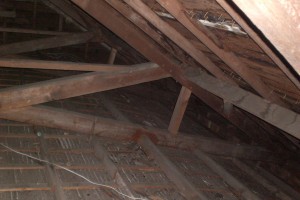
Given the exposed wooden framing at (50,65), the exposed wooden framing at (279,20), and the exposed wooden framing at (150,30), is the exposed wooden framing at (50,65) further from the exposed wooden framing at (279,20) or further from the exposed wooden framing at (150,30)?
the exposed wooden framing at (279,20)

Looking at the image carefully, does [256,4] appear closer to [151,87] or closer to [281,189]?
[281,189]

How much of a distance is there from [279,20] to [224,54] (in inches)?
56.7

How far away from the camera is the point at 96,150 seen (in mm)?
3332

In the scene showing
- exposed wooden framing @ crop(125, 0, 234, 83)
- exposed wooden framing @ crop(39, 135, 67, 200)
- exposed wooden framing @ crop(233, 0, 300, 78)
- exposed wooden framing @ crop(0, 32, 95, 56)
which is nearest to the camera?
exposed wooden framing @ crop(233, 0, 300, 78)

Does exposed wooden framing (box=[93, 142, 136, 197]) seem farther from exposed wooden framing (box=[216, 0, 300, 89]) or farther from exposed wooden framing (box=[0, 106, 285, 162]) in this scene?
exposed wooden framing (box=[216, 0, 300, 89])

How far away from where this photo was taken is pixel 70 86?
3.10m

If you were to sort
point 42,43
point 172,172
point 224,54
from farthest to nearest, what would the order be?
point 42,43, point 172,172, point 224,54

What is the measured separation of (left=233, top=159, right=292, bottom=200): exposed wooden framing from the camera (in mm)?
3796

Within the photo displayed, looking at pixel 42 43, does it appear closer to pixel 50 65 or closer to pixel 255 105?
pixel 50 65

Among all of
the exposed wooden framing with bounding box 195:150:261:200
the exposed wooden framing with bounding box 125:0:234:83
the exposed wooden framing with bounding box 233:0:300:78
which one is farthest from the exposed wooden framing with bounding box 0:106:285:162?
the exposed wooden framing with bounding box 233:0:300:78

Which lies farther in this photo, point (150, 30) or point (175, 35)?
point (150, 30)

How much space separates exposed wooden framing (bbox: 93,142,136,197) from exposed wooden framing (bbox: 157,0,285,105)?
4.31 feet

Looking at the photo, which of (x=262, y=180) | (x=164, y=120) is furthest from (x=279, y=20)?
(x=164, y=120)

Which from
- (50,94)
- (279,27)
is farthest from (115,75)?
(279,27)
